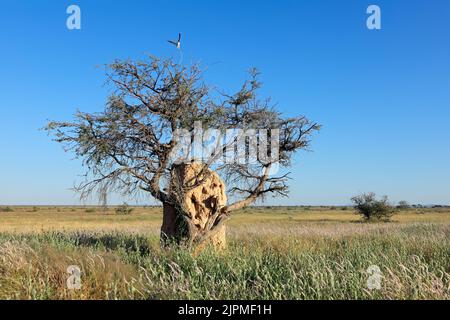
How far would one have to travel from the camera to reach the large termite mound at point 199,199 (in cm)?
1456

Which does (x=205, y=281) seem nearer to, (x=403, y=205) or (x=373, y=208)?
(x=373, y=208)

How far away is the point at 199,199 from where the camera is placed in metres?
15.2

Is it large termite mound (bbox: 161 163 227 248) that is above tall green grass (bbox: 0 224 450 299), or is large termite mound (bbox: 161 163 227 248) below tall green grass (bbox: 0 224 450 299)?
above

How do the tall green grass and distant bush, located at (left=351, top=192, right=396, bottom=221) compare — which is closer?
the tall green grass

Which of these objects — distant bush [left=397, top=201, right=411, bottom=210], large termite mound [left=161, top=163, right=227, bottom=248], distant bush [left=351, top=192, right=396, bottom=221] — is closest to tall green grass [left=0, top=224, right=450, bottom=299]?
large termite mound [left=161, top=163, right=227, bottom=248]

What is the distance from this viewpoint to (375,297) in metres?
7.31

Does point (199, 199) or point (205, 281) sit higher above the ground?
point (199, 199)

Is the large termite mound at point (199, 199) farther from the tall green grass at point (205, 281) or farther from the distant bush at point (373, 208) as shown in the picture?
the distant bush at point (373, 208)

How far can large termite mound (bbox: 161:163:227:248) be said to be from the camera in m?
14.6

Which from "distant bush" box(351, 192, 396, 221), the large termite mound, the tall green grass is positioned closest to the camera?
the tall green grass

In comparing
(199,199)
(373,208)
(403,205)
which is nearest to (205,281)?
(199,199)

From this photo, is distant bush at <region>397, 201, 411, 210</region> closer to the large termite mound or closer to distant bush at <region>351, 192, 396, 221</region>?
distant bush at <region>351, 192, 396, 221</region>

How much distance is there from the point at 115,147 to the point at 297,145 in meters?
6.68

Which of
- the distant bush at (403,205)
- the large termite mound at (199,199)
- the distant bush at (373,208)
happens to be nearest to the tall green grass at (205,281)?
the large termite mound at (199,199)
